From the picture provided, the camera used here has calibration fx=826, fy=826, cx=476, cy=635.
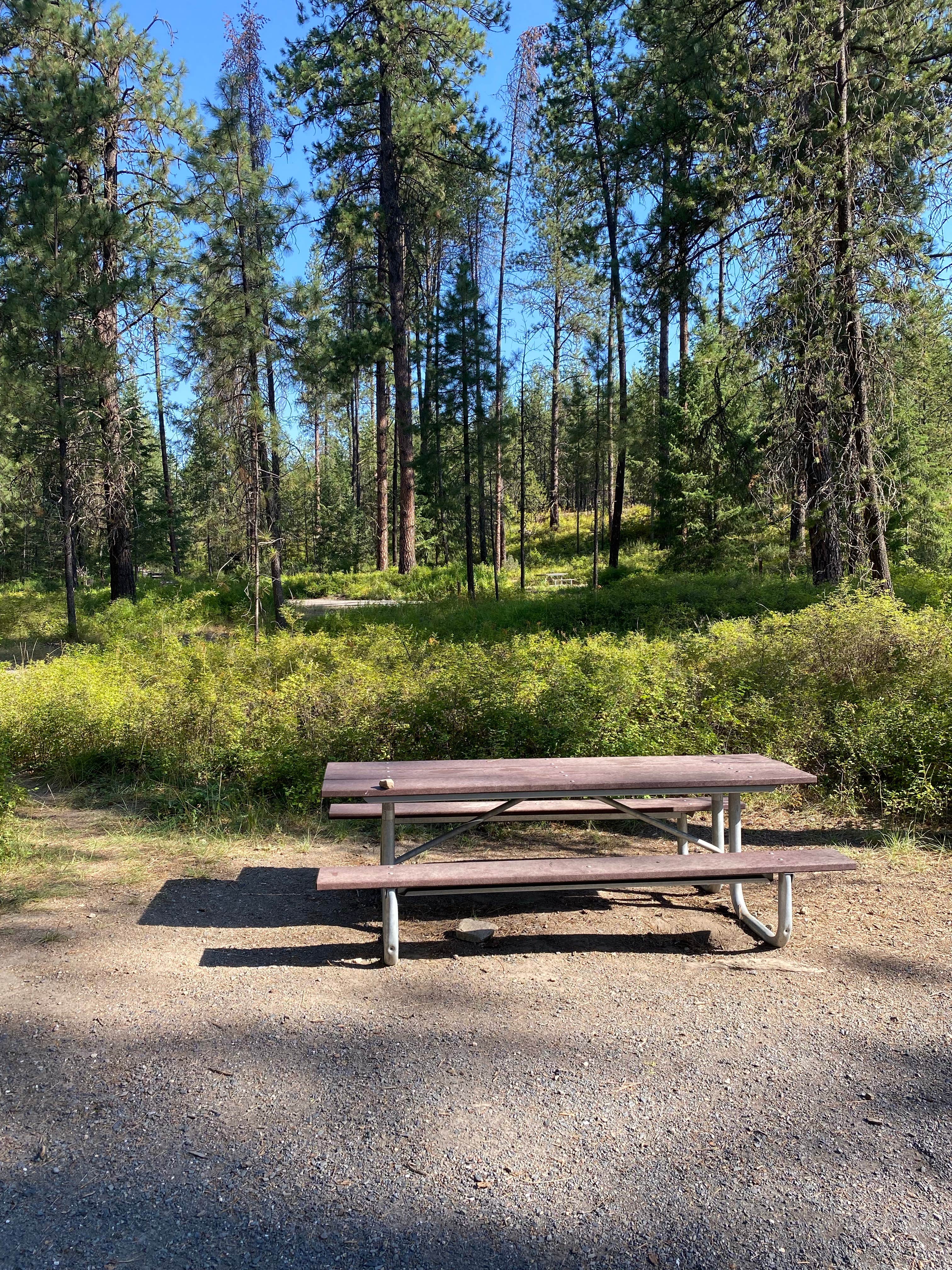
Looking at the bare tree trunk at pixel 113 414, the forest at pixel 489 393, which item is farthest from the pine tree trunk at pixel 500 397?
the bare tree trunk at pixel 113 414

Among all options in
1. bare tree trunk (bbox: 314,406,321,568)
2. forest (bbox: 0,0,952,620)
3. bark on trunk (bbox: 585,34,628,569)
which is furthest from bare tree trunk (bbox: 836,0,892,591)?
bare tree trunk (bbox: 314,406,321,568)

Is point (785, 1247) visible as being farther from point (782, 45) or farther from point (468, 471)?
point (468, 471)

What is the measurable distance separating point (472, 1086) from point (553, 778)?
1516 millimetres

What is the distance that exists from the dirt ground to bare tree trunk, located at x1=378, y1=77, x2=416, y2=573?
19.2m

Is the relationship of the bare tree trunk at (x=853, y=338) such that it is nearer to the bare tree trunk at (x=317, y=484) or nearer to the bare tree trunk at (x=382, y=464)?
the bare tree trunk at (x=317, y=484)

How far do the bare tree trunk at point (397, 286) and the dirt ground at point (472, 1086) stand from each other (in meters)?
19.2

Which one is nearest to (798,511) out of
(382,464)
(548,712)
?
(548,712)

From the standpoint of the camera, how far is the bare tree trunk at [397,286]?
21219 millimetres

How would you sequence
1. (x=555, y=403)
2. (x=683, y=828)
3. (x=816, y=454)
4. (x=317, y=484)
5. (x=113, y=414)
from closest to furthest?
(x=683, y=828), (x=816, y=454), (x=113, y=414), (x=555, y=403), (x=317, y=484)

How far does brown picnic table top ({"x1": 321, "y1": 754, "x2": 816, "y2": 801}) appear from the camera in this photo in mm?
3768

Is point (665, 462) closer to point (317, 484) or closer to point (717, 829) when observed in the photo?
point (717, 829)

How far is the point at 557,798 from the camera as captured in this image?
13.5ft

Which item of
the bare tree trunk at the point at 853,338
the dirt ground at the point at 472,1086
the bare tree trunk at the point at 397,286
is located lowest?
the dirt ground at the point at 472,1086

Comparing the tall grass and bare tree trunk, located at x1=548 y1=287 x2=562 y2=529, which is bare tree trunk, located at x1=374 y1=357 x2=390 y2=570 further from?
the tall grass
